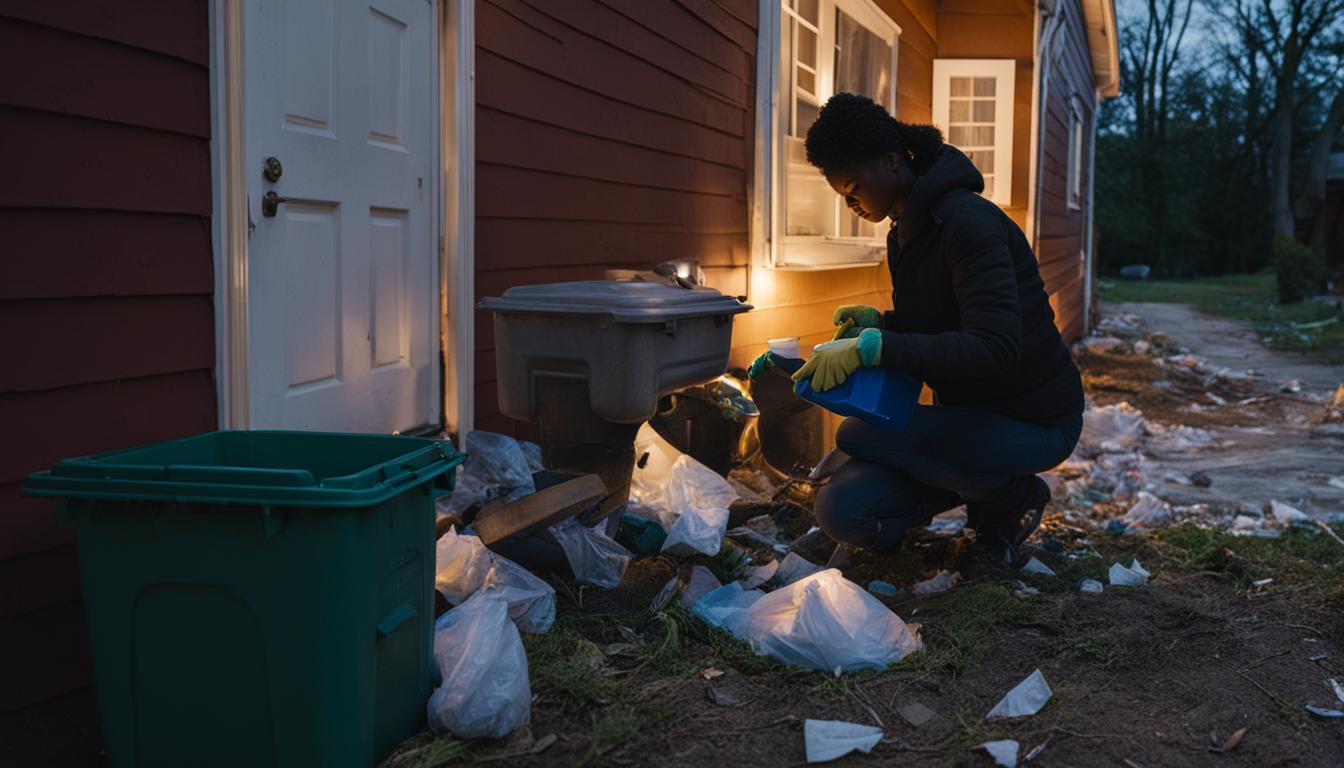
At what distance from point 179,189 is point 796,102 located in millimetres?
5901

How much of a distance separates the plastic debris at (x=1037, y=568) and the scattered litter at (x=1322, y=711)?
1291 mm

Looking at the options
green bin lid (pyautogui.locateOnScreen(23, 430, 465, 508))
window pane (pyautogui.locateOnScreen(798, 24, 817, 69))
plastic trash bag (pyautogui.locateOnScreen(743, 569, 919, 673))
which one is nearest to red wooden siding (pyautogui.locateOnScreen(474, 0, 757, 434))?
window pane (pyautogui.locateOnScreen(798, 24, 817, 69))

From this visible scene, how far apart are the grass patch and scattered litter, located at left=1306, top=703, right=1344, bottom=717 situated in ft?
44.7

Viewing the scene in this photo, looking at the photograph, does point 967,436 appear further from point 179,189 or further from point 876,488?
point 179,189

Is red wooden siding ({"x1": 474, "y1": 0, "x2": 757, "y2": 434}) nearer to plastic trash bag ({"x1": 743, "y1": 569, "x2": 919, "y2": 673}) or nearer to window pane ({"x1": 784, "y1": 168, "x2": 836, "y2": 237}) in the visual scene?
window pane ({"x1": 784, "y1": 168, "x2": 836, "y2": 237})

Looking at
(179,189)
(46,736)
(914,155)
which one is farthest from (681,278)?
(46,736)

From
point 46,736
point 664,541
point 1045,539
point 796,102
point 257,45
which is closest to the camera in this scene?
point 46,736

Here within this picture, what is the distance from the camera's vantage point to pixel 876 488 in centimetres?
430

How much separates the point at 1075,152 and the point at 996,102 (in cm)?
856

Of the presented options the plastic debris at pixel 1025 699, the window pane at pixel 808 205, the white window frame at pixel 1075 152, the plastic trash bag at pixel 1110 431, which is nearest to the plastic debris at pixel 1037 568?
the plastic debris at pixel 1025 699

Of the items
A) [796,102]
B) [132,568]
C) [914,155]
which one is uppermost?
[796,102]

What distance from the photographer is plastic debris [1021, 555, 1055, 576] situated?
14.9 ft

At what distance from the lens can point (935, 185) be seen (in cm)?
399

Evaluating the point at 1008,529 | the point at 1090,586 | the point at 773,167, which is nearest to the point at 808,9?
the point at 773,167
